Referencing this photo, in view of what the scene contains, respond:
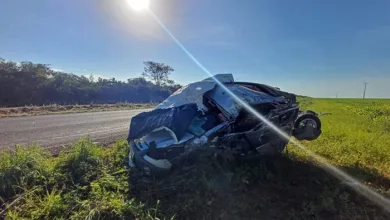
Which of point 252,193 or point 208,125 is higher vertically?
point 208,125

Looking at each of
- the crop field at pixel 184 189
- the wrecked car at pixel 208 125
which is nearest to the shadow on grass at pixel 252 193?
the crop field at pixel 184 189

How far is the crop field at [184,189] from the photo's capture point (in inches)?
118

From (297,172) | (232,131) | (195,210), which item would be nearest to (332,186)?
(297,172)

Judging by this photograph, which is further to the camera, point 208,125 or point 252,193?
point 208,125

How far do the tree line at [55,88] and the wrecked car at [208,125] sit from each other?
89.4ft

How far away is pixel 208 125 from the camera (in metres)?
4.14

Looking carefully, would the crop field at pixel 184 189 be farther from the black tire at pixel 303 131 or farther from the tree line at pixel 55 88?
the tree line at pixel 55 88

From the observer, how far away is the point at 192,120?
418 cm

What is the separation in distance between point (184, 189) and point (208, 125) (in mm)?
1114

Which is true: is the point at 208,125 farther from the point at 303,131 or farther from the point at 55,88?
the point at 55,88

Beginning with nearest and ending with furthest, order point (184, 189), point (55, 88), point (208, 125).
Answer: point (184, 189), point (208, 125), point (55, 88)

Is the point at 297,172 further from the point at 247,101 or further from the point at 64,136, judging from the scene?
the point at 64,136

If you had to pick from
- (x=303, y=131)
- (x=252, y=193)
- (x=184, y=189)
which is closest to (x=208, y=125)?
(x=184, y=189)

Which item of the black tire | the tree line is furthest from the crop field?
the tree line
